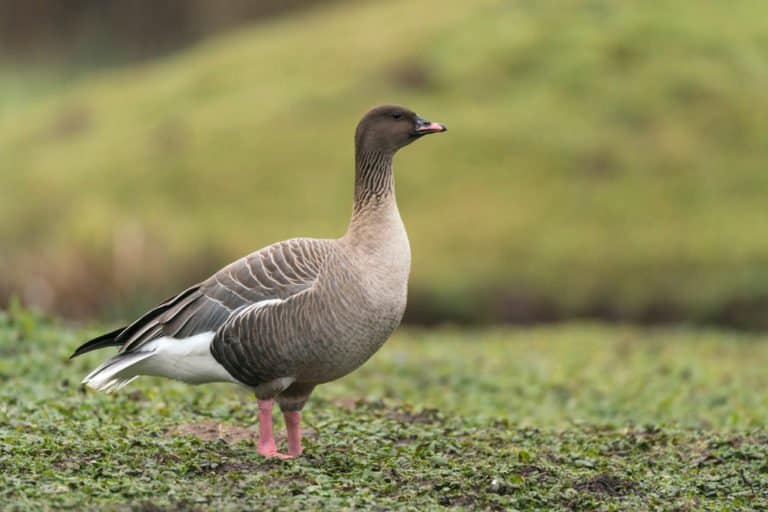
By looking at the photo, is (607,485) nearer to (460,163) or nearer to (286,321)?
(286,321)

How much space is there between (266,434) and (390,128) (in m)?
2.27

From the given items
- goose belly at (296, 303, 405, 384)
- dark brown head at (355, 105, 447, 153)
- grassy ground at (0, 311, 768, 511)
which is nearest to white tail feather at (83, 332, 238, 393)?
grassy ground at (0, 311, 768, 511)

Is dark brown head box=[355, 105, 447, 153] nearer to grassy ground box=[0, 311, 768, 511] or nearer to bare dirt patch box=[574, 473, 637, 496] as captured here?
grassy ground box=[0, 311, 768, 511]

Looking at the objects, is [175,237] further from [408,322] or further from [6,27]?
[6,27]

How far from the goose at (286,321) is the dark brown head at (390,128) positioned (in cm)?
8

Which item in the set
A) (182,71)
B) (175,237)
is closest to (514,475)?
(175,237)

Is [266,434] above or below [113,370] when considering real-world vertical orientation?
below

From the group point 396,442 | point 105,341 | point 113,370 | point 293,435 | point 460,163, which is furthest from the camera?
point 460,163

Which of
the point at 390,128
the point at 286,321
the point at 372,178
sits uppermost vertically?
the point at 390,128

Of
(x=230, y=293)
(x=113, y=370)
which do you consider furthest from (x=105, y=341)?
(x=230, y=293)

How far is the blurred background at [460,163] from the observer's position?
22.1 m

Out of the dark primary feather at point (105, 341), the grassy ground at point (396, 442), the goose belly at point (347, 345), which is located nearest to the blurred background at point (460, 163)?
the grassy ground at point (396, 442)

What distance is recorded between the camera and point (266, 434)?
8.03 m

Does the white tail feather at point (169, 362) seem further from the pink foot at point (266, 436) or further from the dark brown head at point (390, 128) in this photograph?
the dark brown head at point (390, 128)
